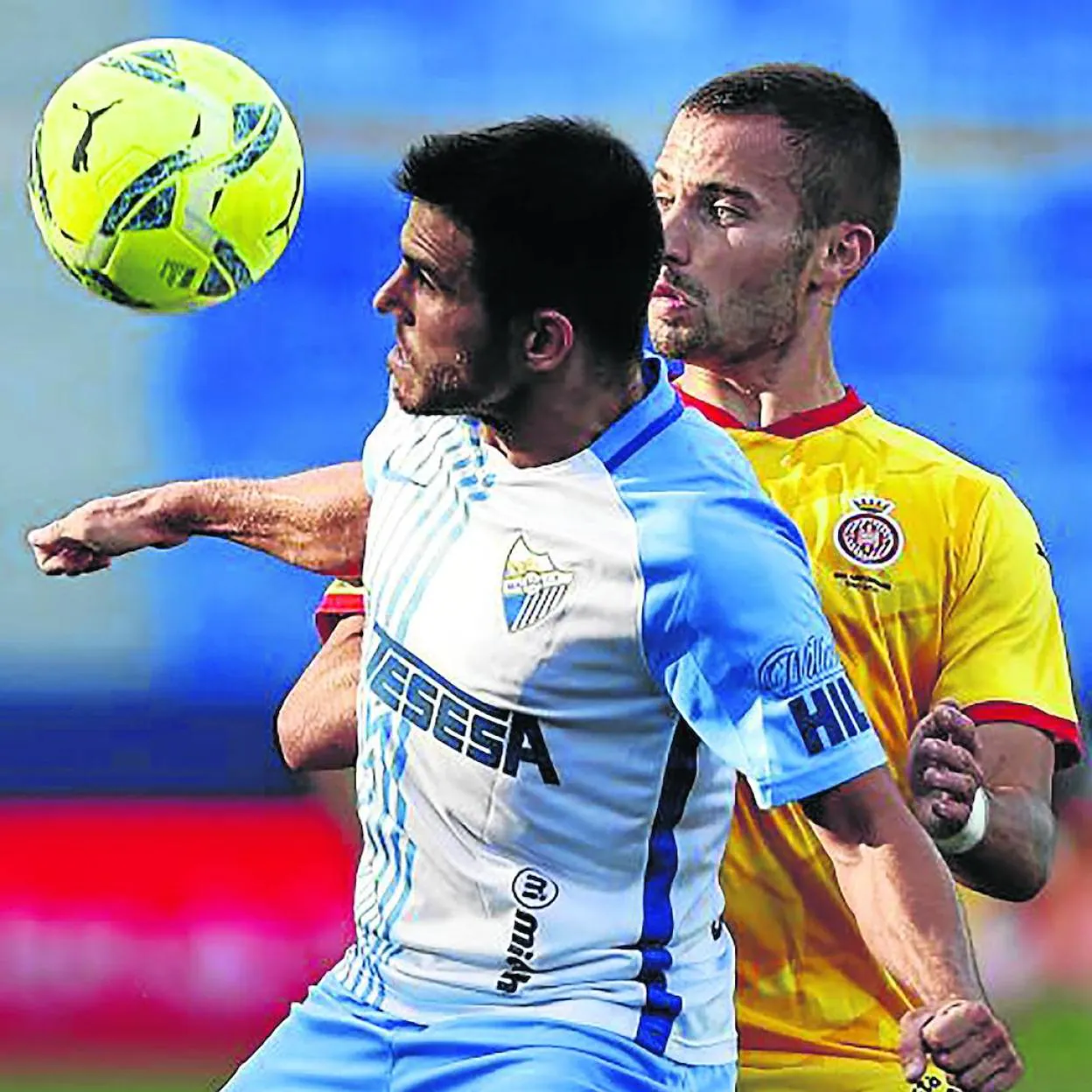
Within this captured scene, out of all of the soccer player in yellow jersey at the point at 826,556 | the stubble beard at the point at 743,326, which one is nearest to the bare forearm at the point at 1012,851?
the soccer player in yellow jersey at the point at 826,556

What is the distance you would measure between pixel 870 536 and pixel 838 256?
1.71 ft

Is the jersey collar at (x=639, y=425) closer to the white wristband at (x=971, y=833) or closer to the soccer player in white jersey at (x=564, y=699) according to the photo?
the soccer player in white jersey at (x=564, y=699)

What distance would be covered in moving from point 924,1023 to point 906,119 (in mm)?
7639

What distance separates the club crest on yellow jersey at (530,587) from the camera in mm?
3643

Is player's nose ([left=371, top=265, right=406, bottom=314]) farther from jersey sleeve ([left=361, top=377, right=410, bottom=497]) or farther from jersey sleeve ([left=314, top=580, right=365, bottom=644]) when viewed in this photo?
jersey sleeve ([left=314, top=580, right=365, bottom=644])

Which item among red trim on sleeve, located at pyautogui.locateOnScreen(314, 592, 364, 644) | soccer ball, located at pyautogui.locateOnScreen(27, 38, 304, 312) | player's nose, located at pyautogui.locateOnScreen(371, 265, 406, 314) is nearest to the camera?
player's nose, located at pyautogui.locateOnScreen(371, 265, 406, 314)

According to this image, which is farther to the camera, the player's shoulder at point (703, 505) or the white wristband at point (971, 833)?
the white wristband at point (971, 833)

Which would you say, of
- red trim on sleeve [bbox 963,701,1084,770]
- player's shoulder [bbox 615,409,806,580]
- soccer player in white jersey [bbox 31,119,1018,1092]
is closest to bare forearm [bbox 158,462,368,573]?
soccer player in white jersey [bbox 31,119,1018,1092]

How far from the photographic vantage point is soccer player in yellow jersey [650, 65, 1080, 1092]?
4.25 metres

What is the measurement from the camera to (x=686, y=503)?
3596 mm

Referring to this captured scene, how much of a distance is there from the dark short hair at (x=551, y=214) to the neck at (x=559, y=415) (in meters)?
0.06

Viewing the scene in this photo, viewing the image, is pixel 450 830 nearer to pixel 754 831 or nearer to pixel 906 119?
pixel 754 831

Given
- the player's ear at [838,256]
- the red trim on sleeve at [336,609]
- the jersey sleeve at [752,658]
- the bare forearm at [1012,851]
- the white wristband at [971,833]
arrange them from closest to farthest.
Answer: the jersey sleeve at [752,658] < the white wristband at [971,833] < the bare forearm at [1012,851] < the red trim on sleeve at [336,609] < the player's ear at [838,256]

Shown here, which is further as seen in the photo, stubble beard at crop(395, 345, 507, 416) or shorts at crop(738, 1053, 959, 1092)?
shorts at crop(738, 1053, 959, 1092)
